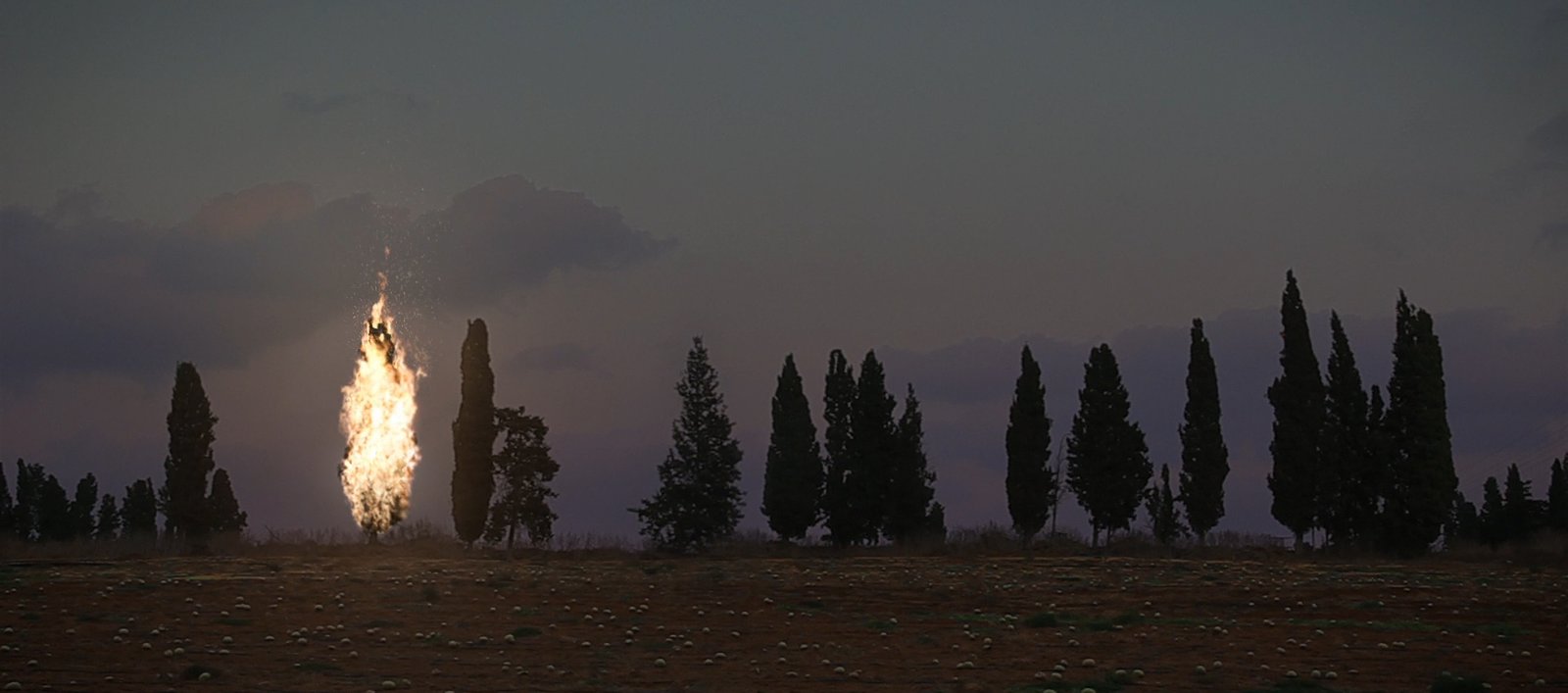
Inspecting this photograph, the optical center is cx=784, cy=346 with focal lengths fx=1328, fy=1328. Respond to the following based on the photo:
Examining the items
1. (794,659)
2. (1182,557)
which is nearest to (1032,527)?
(1182,557)

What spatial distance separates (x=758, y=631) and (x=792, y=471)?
4932 centimetres

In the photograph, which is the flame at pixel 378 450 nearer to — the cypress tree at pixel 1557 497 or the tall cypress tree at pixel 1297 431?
the tall cypress tree at pixel 1297 431

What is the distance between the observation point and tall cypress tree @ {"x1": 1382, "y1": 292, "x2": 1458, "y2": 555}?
66562mm

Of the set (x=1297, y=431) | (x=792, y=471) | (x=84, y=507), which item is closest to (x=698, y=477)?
(x=792, y=471)

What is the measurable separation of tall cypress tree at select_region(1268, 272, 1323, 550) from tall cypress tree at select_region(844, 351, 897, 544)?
843 inches

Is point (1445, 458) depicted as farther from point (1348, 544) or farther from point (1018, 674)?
point (1018, 674)

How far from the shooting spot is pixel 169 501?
69.8 meters

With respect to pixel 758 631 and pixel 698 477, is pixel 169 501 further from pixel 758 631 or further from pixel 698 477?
pixel 758 631

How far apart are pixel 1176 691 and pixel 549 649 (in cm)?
1136

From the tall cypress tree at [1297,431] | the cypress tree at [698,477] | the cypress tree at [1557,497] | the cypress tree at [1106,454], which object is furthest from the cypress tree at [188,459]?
the cypress tree at [1557,497]

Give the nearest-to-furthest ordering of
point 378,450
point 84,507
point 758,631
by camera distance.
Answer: point 758,631 → point 378,450 → point 84,507

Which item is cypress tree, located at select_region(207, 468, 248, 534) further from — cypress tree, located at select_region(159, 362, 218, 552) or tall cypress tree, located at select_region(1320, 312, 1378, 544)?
tall cypress tree, located at select_region(1320, 312, 1378, 544)

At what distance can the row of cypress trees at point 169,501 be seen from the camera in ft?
228

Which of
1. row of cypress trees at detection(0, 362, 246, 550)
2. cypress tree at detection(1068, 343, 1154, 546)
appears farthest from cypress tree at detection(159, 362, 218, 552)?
cypress tree at detection(1068, 343, 1154, 546)
